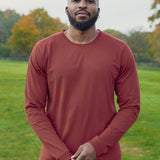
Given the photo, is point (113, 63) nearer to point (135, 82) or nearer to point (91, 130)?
point (135, 82)

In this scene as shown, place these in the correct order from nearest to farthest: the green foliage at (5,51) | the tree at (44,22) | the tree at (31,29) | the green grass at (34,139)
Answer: the green grass at (34,139)
the tree at (31,29)
the tree at (44,22)
the green foliage at (5,51)

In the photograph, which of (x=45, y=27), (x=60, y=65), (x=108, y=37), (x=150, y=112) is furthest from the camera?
(x=45, y=27)

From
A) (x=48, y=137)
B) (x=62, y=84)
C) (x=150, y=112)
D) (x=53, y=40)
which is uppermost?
(x=53, y=40)

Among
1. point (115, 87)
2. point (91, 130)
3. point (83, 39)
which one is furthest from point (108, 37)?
point (91, 130)

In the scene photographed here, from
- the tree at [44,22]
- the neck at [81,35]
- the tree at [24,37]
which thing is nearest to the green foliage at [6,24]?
the tree at [24,37]

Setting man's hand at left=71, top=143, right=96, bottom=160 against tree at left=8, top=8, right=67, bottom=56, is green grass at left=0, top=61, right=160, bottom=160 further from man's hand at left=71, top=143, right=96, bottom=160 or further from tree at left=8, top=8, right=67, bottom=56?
tree at left=8, top=8, right=67, bottom=56

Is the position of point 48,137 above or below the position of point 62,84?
below

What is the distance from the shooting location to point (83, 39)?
2.13 meters

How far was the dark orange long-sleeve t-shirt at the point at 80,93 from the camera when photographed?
80.7 inches

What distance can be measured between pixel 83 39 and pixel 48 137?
75 centimetres

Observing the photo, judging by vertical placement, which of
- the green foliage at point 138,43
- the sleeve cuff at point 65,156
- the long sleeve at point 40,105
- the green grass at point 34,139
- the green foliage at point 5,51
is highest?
the long sleeve at point 40,105

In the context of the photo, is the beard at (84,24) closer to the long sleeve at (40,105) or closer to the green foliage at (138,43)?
the long sleeve at (40,105)

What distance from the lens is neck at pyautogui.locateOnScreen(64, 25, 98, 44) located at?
213 centimetres

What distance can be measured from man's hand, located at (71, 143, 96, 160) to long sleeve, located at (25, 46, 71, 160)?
92 millimetres
